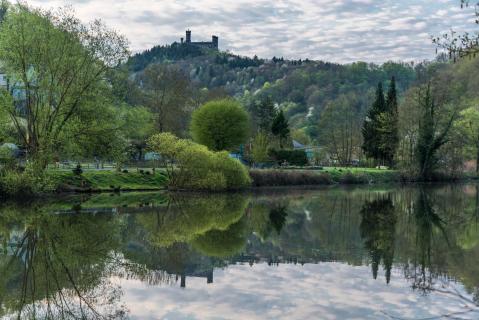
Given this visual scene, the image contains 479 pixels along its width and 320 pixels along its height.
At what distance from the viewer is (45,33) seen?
40.2m

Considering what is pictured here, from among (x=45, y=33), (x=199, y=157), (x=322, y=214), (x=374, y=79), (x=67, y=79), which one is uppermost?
(x=374, y=79)

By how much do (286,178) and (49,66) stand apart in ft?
101

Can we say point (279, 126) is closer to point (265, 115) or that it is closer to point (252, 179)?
point (265, 115)

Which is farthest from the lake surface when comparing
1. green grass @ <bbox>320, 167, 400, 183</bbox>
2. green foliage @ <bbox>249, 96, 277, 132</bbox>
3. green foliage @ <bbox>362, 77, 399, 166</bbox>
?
green foliage @ <bbox>249, 96, 277, 132</bbox>

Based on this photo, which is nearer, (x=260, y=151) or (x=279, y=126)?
(x=260, y=151)

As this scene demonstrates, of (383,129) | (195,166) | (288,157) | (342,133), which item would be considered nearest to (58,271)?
(195,166)

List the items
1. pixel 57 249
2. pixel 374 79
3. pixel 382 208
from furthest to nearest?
pixel 374 79 → pixel 382 208 → pixel 57 249

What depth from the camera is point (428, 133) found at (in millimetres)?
69562

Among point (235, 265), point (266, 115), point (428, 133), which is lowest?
point (235, 265)

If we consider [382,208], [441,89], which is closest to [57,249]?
[382,208]

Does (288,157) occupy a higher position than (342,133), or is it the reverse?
(342,133)

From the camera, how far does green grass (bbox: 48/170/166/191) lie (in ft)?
151

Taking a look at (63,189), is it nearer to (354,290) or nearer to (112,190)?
(112,190)

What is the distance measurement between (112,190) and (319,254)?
32.9m
